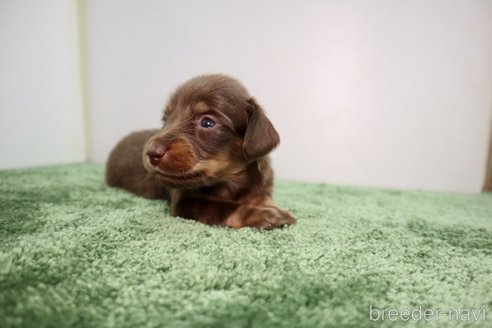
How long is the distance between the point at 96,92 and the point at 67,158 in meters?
0.79

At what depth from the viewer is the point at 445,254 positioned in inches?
50.3

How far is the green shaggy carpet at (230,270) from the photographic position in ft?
2.48

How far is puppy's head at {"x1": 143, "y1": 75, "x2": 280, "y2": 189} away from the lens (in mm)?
1456

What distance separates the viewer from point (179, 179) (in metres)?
1.48

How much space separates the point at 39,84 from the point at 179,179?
2.60 meters

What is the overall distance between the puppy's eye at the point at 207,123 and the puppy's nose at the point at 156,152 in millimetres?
241

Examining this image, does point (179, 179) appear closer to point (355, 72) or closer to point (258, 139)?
point (258, 139)

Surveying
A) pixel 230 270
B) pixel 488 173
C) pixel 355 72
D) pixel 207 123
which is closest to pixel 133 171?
pixel 207 123

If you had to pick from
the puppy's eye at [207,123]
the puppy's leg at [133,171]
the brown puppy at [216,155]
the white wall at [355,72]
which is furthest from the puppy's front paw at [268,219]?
the white wall at [355,72]

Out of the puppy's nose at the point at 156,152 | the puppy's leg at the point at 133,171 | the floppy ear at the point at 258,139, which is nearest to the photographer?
the puppy's nose at the point at 156,152

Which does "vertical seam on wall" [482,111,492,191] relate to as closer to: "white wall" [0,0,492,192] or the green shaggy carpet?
"white wall" [0,0,492,192]

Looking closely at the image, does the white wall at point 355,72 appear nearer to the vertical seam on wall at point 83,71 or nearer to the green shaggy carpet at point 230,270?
the vertical seam on wall at point 83,71

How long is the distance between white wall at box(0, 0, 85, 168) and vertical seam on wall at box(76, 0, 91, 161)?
0.15ft

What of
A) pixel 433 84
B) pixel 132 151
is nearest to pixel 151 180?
pixel 132 151
